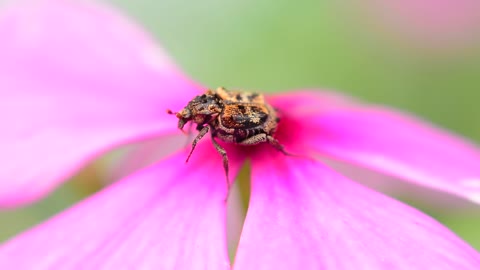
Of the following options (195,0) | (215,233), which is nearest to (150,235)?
(215,233)

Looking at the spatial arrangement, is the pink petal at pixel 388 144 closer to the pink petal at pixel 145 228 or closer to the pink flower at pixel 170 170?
the pink flower at pixel 170 170

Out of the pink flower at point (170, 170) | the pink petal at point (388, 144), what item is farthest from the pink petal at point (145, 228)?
the pink petal at point (388, 144)

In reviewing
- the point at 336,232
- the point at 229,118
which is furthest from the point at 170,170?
the point at 336,232

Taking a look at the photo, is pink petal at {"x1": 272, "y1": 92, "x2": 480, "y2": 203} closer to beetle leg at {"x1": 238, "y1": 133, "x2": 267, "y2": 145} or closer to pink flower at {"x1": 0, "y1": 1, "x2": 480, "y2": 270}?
pink flower at {"x1": 0, "y1": 1, "x2": 480, "y2": 270}

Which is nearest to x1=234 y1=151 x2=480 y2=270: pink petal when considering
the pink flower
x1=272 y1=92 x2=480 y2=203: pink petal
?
the pink flower

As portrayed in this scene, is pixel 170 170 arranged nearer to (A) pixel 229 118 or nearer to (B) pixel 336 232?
(A) pixel 229 118

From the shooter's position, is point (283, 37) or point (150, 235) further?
point (283, 37)

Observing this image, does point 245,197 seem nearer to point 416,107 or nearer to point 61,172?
point 61,172
